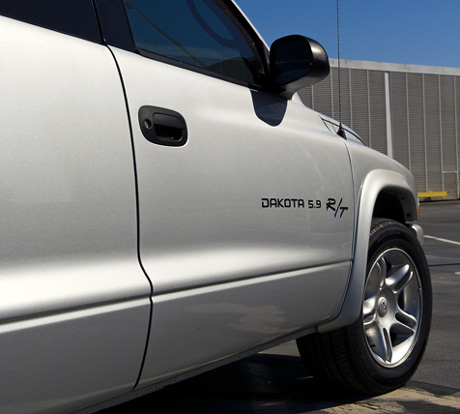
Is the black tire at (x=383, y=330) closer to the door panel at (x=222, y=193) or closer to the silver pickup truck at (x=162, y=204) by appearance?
the silver pickup truck at (x=162, y=204)

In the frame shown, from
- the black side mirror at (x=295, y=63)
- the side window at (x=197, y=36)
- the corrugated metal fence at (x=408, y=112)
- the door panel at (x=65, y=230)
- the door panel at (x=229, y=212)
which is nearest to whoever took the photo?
the door panel at (x=65, y=230)

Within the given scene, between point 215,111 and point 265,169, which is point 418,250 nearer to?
point 265,169

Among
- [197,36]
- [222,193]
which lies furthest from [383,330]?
[197,36]

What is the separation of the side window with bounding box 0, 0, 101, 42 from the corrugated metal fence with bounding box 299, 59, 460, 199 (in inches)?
1321

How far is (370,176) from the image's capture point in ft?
10.2

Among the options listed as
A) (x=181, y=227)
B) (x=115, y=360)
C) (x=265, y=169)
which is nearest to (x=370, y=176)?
(x=265, y=169)

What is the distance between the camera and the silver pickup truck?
1581mm

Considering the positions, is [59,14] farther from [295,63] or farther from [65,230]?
[295,63]

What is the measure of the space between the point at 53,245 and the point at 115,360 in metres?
0.36

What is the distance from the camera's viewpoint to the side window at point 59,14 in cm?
167

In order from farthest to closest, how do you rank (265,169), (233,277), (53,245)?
(265,169)
(233,277)
(53,245)

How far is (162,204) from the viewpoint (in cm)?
191

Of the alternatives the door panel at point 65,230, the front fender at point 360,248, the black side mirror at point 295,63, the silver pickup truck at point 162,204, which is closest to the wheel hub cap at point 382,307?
the silver pickup truck at point 162,204

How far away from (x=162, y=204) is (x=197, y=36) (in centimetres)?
81
